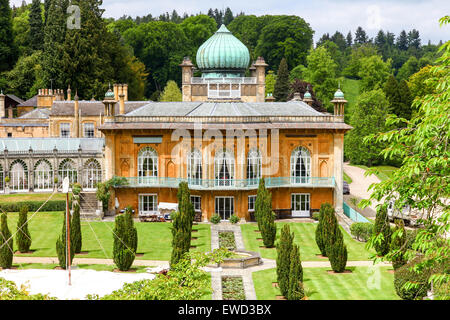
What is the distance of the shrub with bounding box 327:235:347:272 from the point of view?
124ft

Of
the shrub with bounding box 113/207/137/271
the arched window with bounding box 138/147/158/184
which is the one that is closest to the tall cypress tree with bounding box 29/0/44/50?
the arched window with bounding box 138/147/158/184

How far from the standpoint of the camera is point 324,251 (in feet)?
139

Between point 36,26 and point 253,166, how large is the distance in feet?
217

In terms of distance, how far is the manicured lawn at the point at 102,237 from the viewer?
42.9 m

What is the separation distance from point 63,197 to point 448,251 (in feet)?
152

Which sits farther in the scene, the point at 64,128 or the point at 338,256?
the point at 64,128

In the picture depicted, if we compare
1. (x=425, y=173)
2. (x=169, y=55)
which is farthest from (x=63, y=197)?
(x=169, y=55)

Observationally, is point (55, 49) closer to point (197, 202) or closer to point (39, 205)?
point (39, 205)

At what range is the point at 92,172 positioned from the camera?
194 ft

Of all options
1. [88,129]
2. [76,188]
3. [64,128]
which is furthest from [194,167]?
[64,128]

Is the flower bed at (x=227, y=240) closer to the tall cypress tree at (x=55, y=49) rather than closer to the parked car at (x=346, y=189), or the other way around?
the parked car at (x=346, y=189)

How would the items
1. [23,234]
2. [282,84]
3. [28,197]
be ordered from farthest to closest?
1. [282,84]
2. [28,197]
3. [23,234]

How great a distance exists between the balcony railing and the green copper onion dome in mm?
17500
